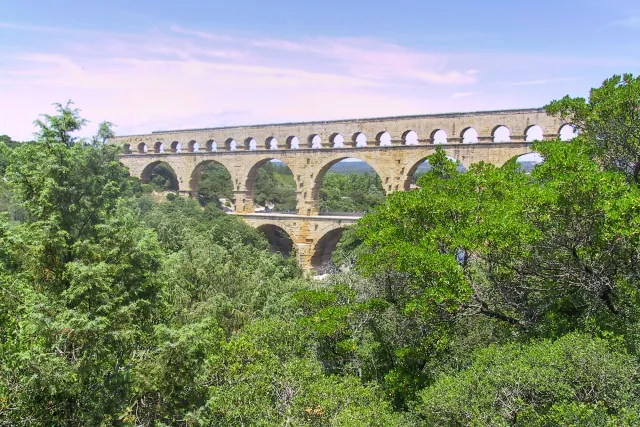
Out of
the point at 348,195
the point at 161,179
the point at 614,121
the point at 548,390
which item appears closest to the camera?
the point at 548,390

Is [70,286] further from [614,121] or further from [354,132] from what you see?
[354,132]

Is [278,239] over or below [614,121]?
below

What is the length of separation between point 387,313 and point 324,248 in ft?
69.2

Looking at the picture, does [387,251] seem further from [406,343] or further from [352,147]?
[352,147]

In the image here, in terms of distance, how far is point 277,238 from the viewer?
120 feet

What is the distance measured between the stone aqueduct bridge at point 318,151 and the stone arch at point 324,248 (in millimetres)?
66

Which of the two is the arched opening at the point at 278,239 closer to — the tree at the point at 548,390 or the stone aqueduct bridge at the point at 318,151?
the stone aqueduct bridge at the point at 318,151

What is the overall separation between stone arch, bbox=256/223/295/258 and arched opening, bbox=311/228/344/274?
116 inches

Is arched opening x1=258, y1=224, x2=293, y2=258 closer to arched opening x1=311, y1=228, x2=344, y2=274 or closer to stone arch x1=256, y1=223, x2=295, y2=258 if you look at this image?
stone arch x1=256, y1=223, x2=295, y2=258

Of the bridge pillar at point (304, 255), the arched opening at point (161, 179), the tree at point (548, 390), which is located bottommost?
the bridge pillar at point (304, 255)

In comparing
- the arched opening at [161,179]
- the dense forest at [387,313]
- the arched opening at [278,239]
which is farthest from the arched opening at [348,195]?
the dense forest at [387,313]

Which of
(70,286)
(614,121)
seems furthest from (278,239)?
(70,286)

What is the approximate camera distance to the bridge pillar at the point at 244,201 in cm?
3456

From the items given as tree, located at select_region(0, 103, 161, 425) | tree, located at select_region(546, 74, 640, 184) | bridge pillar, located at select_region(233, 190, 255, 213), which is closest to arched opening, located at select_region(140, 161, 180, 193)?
bridge pillar, located at select_region(233, 190, 255, 213)
